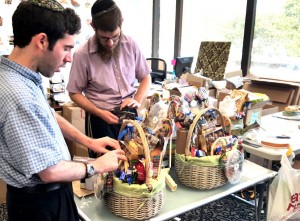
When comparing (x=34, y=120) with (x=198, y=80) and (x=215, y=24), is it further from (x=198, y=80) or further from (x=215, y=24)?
(x=215, y=24)

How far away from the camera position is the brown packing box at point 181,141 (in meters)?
1.39

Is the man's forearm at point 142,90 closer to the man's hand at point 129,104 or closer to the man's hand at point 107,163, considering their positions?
the man's hand at point 129,104

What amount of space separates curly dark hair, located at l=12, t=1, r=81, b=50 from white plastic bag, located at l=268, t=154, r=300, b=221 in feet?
4.24

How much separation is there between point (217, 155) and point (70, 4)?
3465 mm

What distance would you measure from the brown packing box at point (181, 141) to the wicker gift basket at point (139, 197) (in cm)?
26

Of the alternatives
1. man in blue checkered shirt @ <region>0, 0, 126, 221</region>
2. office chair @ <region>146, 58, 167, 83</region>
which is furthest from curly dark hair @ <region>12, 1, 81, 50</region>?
office chair @ <region>146, 58, 167, 83</region>

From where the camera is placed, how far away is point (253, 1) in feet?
11.7

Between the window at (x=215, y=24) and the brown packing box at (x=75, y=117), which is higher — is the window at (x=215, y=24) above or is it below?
above

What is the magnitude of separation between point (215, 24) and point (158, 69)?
3.25ft

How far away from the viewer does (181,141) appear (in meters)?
1.40

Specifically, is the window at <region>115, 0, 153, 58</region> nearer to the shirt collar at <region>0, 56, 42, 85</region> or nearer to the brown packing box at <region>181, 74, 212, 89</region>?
the brown packing box at <region>181, 74, 212, 89</region>

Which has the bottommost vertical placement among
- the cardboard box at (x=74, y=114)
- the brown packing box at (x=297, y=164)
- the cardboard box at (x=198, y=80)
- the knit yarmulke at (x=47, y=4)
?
the brown packing box at (x=297, y=164)

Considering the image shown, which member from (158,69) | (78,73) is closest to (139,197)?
(78,73)

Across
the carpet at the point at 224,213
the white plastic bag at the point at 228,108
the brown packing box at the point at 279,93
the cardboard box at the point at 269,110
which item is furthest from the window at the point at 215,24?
the white plastic bag at the point at 228,108
